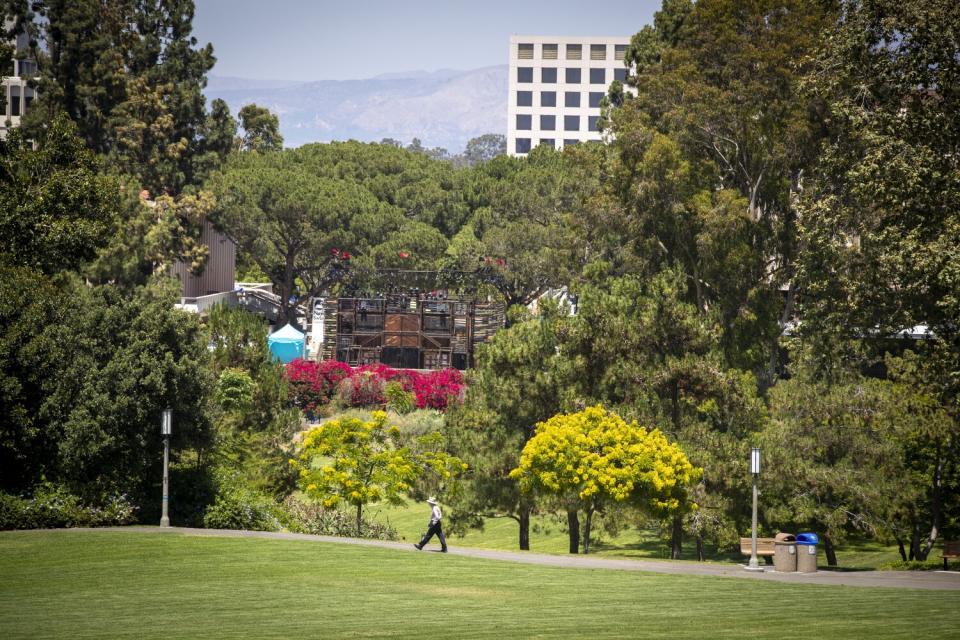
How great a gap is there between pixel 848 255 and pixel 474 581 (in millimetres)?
18244

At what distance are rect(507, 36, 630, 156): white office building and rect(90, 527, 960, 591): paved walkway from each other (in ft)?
412

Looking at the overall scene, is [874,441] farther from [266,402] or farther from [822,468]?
[266,402]

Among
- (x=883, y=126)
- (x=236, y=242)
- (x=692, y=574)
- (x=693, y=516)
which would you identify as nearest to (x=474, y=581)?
(x=692, y=574)

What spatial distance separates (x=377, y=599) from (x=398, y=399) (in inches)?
1320

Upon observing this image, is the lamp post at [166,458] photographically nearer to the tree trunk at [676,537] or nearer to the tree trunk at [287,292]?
the tree trunk at [676,537]

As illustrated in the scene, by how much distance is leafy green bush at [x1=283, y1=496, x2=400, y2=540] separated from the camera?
2731 centimetres

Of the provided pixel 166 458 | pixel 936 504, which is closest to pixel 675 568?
pixel 936 504

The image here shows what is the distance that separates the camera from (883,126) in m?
29.5

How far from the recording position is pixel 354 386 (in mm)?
53312

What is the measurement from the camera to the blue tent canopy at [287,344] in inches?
2516

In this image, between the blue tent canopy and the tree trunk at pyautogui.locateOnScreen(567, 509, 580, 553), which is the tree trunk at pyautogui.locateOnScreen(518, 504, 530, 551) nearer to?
the tree trunk at pyautogui.locateOnScreen(567, 509, 580, 553)

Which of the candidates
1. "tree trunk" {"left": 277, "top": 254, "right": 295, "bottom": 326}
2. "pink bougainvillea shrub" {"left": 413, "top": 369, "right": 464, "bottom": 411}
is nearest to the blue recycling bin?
"pink bougainvillea shrub" {"left": 413, "top": 369, "right": 464, "bottom": 411}

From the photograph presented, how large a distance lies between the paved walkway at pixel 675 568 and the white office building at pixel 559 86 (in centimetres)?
12550

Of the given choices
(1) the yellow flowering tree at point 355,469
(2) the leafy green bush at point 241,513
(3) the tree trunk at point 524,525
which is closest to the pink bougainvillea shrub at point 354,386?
(3) the tree trunk at point 524,525
